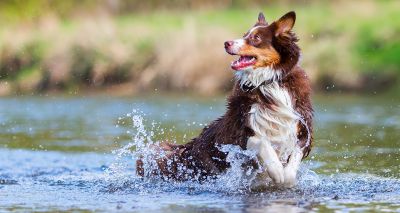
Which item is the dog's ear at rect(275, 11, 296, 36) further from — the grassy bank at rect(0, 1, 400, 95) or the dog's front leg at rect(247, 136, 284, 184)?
the grassy bank at rect(0, 1, 400, 95)

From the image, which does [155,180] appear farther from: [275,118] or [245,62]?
[245,62]

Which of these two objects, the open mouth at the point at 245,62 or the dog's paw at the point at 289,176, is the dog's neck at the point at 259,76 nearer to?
the open mouth at the point at 245,62

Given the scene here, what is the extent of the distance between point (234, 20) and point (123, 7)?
383 inches

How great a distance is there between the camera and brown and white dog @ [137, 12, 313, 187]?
9.02 meters

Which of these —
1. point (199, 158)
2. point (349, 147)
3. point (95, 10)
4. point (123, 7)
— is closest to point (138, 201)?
point (199, 158)

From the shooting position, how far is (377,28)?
27.0 m

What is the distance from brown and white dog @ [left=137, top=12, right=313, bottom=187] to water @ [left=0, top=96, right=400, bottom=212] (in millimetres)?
355

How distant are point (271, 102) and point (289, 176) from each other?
0.72m

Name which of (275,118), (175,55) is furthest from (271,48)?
(175,55)

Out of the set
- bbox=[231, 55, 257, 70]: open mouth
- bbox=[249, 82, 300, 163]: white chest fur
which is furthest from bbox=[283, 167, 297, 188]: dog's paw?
bbox=[231, 55, 257, 70]: open mouth

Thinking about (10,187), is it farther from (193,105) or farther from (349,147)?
(193,105)

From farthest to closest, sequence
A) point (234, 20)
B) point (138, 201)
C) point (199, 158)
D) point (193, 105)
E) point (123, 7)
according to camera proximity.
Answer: point (123, 7) → point (234, 20) → point (193, 105) → point (199, 158) → point (138, 201)

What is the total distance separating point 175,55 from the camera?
85.4ft

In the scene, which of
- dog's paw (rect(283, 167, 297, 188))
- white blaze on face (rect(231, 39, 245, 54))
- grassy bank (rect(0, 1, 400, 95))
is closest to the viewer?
white blaze on face (rect(231, 39, 245, 54))
